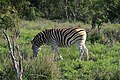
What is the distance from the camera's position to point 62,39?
13492mm

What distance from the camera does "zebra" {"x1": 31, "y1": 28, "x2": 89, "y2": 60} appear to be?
13172 millimetres

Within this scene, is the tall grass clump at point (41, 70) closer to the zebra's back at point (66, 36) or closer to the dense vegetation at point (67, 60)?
the dense vegetation at point (67, 60)

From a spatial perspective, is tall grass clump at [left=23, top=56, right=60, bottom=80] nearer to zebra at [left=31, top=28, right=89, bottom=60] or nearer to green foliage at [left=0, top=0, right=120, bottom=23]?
zebra at [left=31, top=28, right=89, bottom=60]

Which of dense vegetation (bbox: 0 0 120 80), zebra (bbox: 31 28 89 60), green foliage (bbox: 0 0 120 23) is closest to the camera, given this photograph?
dense vegetation (bbox: 0 0 120 80)

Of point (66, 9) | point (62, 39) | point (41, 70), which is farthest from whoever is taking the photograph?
point (66, 9)

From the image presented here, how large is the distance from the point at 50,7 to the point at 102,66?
2694 cm

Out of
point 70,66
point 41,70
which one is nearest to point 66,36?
point 70,66

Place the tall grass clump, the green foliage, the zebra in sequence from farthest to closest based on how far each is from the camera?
the green foliage
the zebra
the tall grass clump

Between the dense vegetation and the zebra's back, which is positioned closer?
the dense vegetation

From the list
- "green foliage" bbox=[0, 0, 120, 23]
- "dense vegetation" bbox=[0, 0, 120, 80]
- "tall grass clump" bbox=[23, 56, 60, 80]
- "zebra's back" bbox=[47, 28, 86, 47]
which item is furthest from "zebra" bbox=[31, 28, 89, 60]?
"green foliage" bbox=[0, 0, 120, 23]

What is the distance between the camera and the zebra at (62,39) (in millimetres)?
13172

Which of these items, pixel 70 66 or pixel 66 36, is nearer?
pixel 70 66

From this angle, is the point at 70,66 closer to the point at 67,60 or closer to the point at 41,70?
the point at 67,60

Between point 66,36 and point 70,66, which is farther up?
point 66,36
